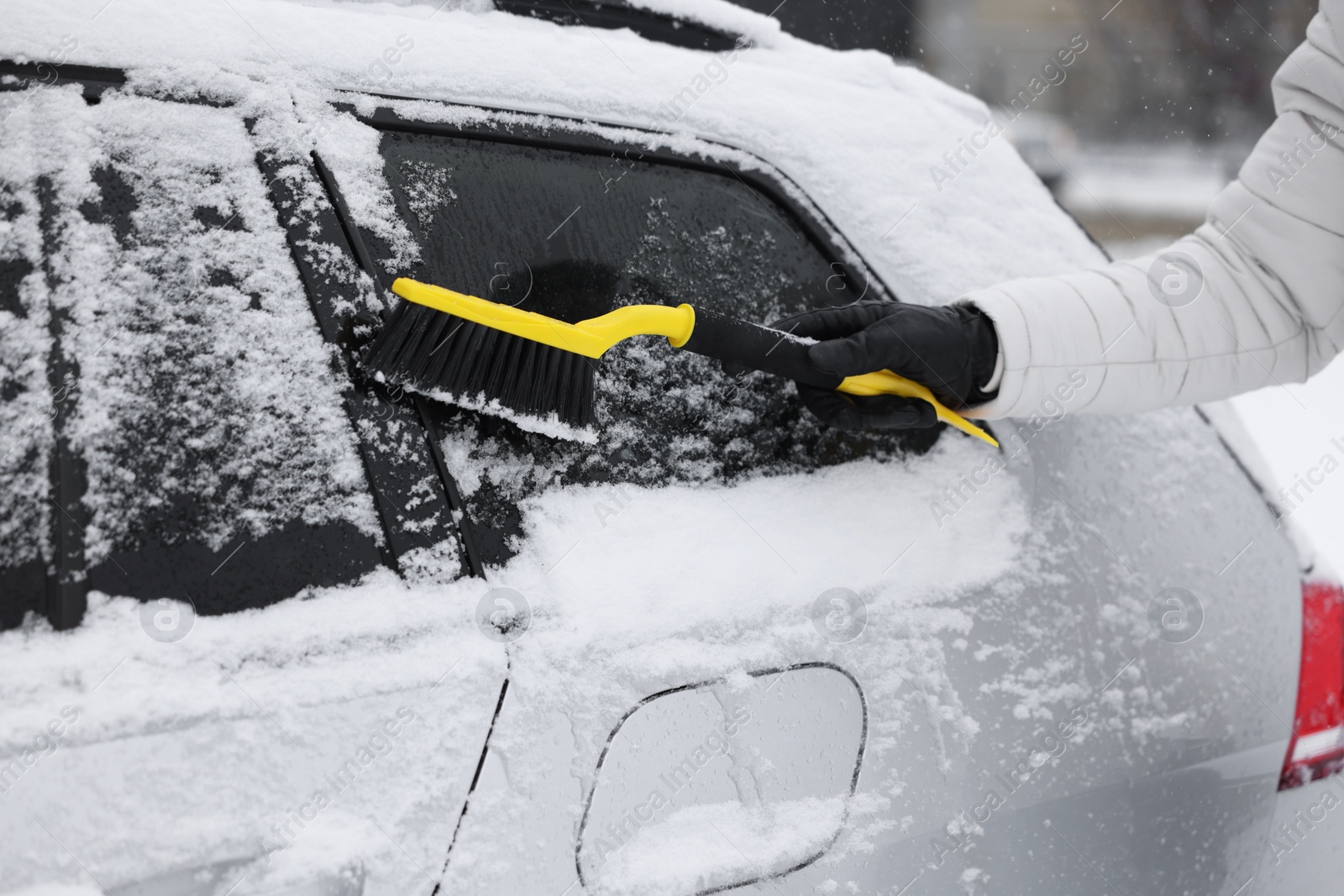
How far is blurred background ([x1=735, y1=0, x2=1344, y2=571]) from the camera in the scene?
37.1 ft

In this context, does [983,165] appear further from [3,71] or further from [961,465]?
[3,71]

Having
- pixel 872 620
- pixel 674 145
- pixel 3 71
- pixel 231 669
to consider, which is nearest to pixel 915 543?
pixel 872 620

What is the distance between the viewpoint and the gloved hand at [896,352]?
4.62 feet

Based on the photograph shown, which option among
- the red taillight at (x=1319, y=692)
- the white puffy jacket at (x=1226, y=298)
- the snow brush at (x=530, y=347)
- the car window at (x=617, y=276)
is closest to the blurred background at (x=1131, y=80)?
the white puffy jacket at (x=1226, y=298)

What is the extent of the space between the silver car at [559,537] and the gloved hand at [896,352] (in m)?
0.07

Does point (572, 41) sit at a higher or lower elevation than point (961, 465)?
higher

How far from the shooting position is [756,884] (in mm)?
1107

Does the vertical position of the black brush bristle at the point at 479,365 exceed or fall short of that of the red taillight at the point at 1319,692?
it exceeds it

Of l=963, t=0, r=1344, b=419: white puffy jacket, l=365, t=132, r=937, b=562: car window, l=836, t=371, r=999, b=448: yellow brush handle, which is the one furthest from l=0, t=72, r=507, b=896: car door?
l=963, t=0, r=1344, b=419: white puffy jacket

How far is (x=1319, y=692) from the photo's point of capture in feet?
5.44

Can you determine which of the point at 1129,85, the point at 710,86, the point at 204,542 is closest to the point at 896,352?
the point at 710,86

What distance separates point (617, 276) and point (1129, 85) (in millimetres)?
16726

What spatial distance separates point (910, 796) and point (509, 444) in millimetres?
698

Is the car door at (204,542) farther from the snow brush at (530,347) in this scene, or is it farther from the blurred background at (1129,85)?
the blurred background at (1129,85)
